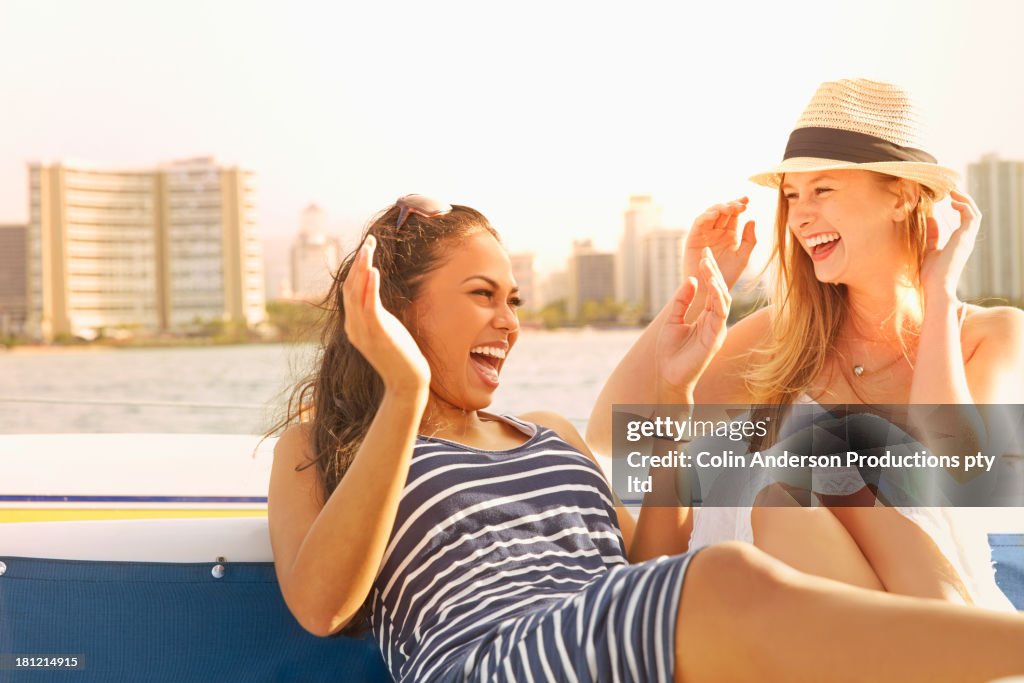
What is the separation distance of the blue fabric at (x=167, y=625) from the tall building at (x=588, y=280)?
169ft

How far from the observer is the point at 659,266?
5794 centimetres

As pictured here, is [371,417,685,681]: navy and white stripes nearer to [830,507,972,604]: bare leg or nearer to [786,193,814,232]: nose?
[830,507,972,604]: bare leg

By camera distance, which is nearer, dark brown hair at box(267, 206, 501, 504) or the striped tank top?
the striped tank top


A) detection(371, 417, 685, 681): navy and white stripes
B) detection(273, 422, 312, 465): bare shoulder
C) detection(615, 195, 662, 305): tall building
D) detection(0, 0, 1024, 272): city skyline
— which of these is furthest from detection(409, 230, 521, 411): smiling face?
detection(615, 195, 662, 305): tall building

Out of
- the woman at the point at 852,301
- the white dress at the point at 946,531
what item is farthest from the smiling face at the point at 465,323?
the white dress at the point at 946,531

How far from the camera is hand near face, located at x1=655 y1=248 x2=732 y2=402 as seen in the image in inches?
70.4

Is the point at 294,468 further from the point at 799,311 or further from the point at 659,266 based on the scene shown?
the point at 659,266

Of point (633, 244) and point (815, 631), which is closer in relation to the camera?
point (815, 631)

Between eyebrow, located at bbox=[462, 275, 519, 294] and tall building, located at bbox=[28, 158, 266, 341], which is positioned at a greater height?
eyebrow, located at bbox=[462, 275, 519, 294]

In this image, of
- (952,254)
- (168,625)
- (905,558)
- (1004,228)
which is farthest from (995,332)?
(1004,228)

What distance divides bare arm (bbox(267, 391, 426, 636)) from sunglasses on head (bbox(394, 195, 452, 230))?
1.78ft

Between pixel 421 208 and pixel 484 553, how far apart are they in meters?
0.65

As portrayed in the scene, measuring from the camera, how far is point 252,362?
52.4 m

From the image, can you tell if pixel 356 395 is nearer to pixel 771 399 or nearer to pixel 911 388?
pixel 771 399
